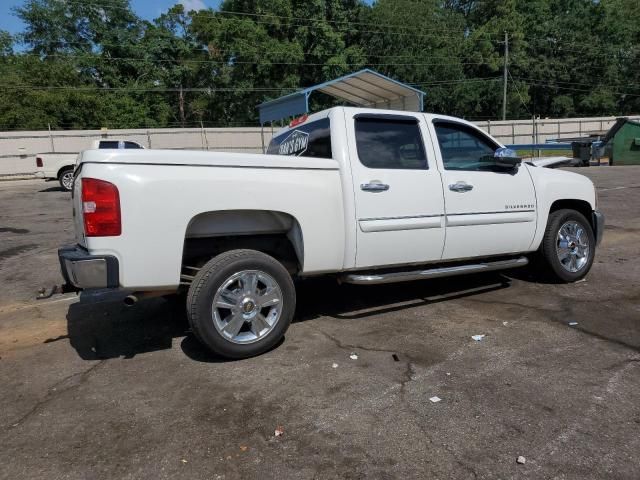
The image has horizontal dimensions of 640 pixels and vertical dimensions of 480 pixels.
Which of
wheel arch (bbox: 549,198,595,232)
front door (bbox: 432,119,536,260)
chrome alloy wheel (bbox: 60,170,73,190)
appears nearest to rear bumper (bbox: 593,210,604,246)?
wheel arch (bbox: 549,198,595,232)

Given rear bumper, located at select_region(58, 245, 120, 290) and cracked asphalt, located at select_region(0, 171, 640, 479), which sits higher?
rear bumper, located at select_region(58, 245, 120, 290)

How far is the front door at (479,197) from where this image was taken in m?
5.09

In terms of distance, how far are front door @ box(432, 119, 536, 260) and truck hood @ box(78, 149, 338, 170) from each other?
4.38 feet

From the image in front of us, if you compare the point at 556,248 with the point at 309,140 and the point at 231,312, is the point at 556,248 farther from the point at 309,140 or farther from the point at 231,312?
the point at 231,312

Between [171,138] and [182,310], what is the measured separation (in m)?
27.6

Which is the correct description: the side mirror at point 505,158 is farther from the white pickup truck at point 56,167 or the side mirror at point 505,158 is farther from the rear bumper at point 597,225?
the white pickup truck at point 56,167

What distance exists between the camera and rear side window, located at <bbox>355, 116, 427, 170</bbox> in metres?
4.72

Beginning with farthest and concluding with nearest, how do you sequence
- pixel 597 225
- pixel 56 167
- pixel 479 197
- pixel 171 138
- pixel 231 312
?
pixel 171 138, pixel 56 167, pixel 597 225, pixel 479 197, pixel 231 312

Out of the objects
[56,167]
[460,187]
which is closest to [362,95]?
[56,167]

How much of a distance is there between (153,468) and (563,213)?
501 cm

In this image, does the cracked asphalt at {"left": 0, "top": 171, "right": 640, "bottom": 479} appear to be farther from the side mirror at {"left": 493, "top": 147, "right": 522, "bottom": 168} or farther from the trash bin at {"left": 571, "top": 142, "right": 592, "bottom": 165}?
the trash bin at {"left": 571, "top": 142, "right": 592, "bottom": 165}

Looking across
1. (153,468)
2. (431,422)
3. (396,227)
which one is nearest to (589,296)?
(396,227)

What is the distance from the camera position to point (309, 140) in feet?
16.5

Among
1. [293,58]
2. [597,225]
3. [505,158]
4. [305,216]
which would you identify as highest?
[293,58]
